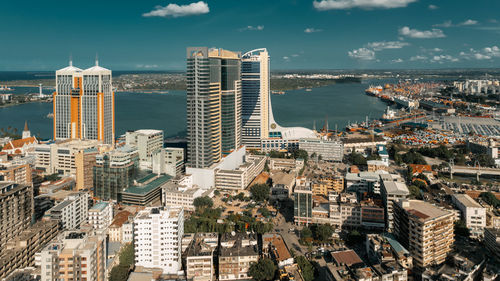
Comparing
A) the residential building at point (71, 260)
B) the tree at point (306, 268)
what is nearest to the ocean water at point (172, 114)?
the tree at point (306, 268)

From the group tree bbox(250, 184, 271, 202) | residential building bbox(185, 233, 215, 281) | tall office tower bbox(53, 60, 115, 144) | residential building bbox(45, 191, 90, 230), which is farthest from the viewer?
tall office tower bbox(53, 60, 115, 144)

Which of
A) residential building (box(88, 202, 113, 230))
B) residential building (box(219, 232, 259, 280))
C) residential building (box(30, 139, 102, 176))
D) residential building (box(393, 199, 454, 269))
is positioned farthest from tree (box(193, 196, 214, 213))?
residential building (box(393, 199, 454, 269))

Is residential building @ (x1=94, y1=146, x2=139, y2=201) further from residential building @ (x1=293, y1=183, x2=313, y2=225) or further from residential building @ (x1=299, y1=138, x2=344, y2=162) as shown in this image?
residential building @ (x1=299, y1=138, x2=344, y2=162)

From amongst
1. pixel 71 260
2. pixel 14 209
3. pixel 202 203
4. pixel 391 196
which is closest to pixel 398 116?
pixel 391 196

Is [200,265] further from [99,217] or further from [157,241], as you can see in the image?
[99,217]

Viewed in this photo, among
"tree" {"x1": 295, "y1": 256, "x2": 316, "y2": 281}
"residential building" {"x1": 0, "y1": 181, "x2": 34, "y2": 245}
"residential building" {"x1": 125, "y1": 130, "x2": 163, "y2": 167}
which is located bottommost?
"tree" {"x1": 295, "y1": 256, "x2": 316, "y2": 281}

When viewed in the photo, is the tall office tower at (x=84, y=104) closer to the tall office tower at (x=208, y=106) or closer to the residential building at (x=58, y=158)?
the residential building at (x=58, y=158)

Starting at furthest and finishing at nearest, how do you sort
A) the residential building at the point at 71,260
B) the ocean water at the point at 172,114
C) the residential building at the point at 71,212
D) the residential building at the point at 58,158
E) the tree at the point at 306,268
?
the ocean water at the point at 172,114
the residential building at the point at 58,158
the residential building at the point at 71,212
the tree at the point at 306,268
the residential building at the point at 71,260

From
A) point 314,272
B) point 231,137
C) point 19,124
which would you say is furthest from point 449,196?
point 19,124
